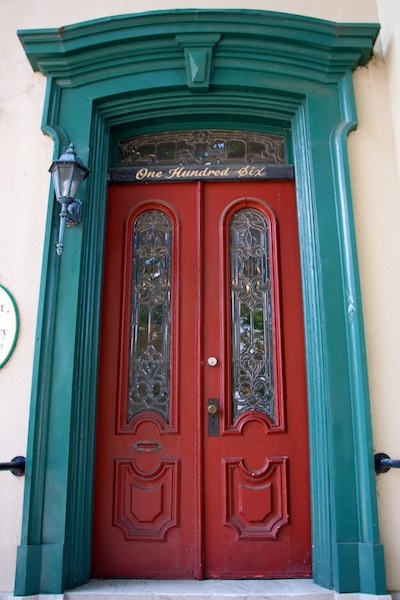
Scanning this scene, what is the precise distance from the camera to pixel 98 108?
408 centimetres

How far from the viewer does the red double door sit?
349 centimetres

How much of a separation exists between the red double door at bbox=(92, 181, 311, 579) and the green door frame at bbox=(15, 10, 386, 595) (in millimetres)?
151

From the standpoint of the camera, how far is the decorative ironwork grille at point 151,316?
3.73 m

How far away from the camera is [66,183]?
11.8ft

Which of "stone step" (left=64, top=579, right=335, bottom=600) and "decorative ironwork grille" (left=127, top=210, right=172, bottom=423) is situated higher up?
"decorative ironwork grille" (left=127, top=210, right=172, bottom=423)

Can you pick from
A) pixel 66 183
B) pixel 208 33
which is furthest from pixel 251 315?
pixel 208 33

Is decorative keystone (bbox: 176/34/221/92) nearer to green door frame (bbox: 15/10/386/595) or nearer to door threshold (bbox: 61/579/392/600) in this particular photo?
green door frame (bbox: 15/10/386/595)

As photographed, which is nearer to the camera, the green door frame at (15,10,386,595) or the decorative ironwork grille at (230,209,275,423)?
the green door frame at (15,10,386,595)

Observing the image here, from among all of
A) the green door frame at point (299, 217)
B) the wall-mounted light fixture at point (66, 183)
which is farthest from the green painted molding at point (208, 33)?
the wall-mounted light fixture at point (66, 183)

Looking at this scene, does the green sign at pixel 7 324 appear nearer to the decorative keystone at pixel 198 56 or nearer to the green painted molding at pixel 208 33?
the green painted molding at pixel 208 33

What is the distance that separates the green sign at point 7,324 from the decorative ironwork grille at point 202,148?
132cm

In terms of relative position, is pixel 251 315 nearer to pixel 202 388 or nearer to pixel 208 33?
A: pixel 202 388

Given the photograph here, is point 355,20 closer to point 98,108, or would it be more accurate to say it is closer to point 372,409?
point 98,108

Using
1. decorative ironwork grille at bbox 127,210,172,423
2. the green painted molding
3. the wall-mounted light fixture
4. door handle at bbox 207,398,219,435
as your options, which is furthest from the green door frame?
door handle at bbox 207,398,219,435
